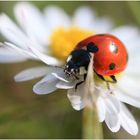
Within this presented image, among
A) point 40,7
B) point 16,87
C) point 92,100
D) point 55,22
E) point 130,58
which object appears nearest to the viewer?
point 92,100

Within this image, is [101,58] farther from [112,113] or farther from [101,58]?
[112,113]

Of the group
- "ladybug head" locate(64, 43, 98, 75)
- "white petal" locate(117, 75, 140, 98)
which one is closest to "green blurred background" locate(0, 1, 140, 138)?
"white petal" locate(117, 75, 140, 98)

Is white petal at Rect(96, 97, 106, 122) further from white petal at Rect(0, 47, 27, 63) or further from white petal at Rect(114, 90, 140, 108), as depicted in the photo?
white petal at Rect(0, 47, 27, 63)

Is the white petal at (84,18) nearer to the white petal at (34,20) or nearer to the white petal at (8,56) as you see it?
the white petal at (34,20)

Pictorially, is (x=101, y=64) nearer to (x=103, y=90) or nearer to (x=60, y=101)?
(x=103, y=90)

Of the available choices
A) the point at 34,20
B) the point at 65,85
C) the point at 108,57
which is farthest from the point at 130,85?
the point at 34,20

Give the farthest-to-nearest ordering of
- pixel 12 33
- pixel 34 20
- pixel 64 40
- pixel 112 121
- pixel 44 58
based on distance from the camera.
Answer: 1. pixel 34 20
2. pixel 64 40
3. pixel 12 33
4. pixel 44 58
5. pixel 112 121

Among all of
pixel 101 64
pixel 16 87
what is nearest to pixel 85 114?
pixel 101 64
